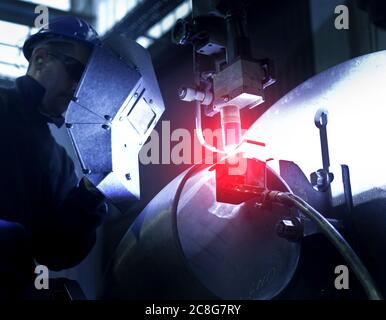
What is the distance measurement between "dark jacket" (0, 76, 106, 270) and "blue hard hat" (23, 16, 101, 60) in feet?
0.50

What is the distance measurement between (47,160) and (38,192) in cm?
8

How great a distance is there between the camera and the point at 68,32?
113 cm

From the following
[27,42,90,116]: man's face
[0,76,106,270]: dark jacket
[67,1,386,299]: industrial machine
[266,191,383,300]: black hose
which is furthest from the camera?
[27,42,90,116]: man's face

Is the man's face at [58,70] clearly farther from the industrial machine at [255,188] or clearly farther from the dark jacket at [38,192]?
the industrial machine at [255,188]

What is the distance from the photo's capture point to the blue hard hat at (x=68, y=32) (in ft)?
3.66

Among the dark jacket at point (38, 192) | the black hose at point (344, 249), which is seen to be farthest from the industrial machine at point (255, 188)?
the dark jacket at point (38, 192)

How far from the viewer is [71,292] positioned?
2.65 ft

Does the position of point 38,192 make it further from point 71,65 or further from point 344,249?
point 344,249

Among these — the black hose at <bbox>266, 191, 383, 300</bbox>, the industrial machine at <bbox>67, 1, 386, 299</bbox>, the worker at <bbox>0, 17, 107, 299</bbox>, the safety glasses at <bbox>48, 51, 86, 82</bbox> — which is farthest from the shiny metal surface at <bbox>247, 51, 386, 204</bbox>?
the safety glasses at <bbox>48, 51, 86, 82</bbox>

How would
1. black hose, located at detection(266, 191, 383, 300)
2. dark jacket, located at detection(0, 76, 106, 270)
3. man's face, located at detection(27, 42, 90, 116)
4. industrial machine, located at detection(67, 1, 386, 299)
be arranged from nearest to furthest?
black hose, located at detection(266, 191, 383, 300), industrial machine, located at detection(67, 1, 386, 299), dark jacket, located at detection(0, 76, 106, 270), man's face, located at detection(27, 42, 90, 116)

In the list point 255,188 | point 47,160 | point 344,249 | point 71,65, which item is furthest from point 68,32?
point 344,249

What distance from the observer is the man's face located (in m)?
1.09

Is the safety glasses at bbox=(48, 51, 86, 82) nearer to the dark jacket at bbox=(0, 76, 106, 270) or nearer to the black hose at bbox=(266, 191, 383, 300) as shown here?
the dark jacket at bbox=(0, 76, 106, 270)
